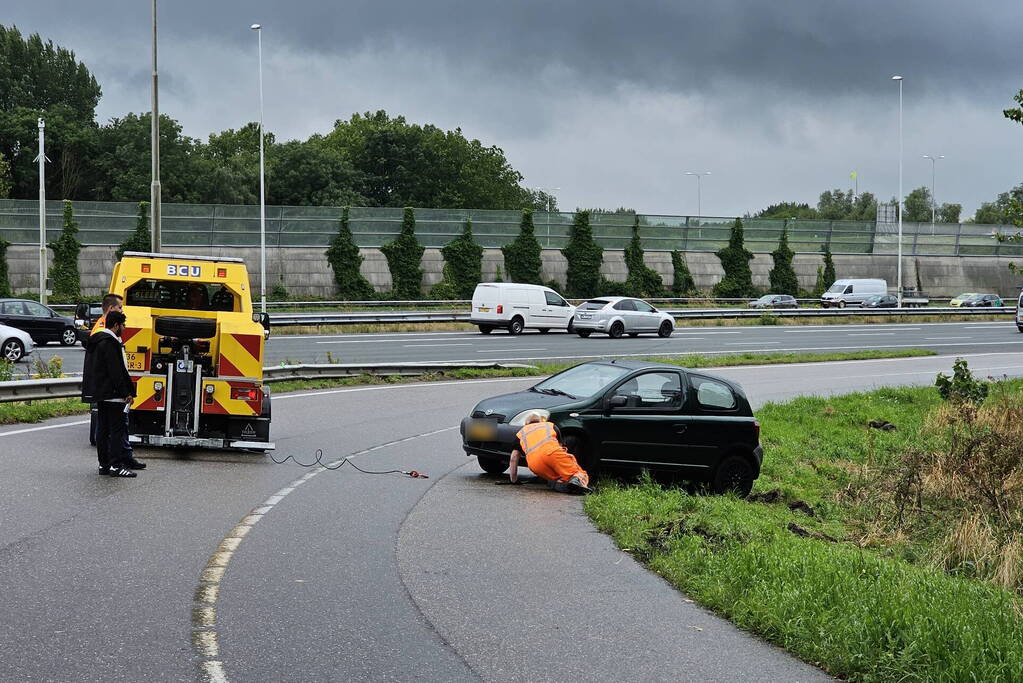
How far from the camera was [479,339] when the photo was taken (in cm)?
4109

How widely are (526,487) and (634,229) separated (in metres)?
54.9

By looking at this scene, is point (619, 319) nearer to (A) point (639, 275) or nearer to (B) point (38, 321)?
(B) point (38, 321)

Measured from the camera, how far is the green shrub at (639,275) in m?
66.6

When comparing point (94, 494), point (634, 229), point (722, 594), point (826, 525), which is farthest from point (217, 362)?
point (634, 229)

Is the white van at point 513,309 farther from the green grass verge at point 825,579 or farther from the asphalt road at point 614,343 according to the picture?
the green grass verge at point 825,579

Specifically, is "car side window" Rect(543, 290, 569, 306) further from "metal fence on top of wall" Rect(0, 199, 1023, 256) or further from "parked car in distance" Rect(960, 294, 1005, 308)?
"parked car in distance" Rect(960, 294, 1005, 308)

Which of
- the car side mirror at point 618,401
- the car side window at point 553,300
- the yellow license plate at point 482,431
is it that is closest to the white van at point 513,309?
the car side window at point 553,300

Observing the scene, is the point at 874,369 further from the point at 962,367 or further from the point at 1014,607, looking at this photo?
the point at 1014,607

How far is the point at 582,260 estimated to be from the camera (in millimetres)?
65875

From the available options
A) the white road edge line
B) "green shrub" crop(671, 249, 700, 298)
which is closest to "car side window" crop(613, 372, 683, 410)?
the white road edge line

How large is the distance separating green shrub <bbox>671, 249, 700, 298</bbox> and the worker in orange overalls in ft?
180

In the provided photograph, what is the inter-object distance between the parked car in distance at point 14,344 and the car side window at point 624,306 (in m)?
22.0

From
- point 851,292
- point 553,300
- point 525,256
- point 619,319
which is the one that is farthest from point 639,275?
point 619,319

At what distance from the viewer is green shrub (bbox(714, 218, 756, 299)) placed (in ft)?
229
